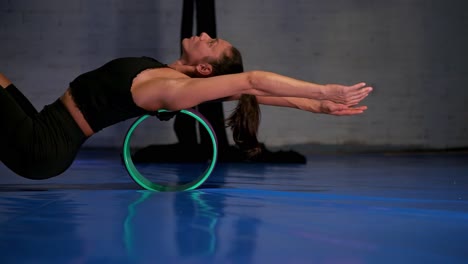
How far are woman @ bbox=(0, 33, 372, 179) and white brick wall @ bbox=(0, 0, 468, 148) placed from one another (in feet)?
12.9

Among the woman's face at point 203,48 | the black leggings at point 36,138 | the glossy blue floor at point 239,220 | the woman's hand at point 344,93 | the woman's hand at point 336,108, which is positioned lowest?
the glossy blue floor at point 239,220

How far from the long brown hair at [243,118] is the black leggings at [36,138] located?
0.78 meters

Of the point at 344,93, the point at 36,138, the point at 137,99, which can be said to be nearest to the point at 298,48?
the point at 137,99

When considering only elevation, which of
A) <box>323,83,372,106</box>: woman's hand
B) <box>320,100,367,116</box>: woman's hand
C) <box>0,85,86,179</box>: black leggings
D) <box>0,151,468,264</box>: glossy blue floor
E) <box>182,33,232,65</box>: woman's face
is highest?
<box>182,33,232,65</box>: woman's face

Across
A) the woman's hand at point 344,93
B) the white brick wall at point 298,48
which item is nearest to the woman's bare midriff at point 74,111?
the woman's hand at point 344,93

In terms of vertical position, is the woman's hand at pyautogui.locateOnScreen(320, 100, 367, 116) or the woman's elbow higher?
the woman's elbow

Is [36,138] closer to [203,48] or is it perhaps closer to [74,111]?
[74,111]

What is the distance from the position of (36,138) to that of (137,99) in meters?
0.51

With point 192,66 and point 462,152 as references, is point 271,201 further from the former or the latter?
point 462,152

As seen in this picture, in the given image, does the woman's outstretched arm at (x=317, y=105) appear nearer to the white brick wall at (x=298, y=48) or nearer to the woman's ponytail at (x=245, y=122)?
the woman's ponytail at (x=245, y=122)

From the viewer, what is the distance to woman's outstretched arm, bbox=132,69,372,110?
2613mm

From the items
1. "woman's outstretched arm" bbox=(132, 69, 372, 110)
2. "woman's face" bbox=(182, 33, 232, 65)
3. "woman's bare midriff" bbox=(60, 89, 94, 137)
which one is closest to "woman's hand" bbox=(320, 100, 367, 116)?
"woman's outstretched arm" bbox=(132, 69, 372, 110)

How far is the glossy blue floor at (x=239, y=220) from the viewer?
1.89 meters

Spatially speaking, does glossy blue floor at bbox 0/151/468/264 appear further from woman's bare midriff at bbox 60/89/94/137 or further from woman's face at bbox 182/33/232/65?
woman's face at bbox 182/33/232/65
